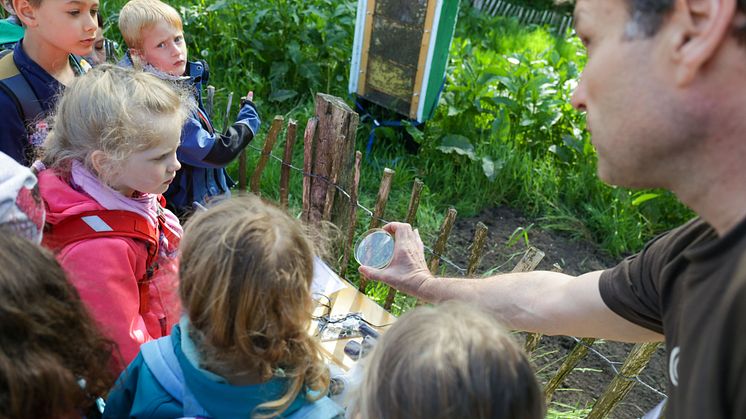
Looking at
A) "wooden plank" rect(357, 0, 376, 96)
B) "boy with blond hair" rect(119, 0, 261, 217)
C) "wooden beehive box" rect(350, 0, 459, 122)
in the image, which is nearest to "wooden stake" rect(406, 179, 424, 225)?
"boy with blond hair" rect(119, 0, 261, 217)

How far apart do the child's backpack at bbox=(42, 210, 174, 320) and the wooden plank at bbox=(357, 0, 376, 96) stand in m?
2.88

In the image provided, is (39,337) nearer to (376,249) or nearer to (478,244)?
(376,249)

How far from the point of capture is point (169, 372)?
1562 mm

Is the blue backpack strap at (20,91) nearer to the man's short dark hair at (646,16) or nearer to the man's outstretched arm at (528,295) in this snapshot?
the man's outstretched arm at (528,295)

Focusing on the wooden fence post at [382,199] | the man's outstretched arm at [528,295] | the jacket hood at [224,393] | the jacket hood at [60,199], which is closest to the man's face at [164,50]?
the wooden fence post at [382,199]

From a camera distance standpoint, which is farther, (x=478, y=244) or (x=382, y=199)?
(x=382, y=199)

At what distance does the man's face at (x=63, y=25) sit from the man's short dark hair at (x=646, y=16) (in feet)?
7.41

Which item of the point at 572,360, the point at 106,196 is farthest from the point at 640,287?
the point at 106,196

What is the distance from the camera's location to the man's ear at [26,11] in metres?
2.62

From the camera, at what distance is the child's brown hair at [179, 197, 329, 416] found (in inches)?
57.7

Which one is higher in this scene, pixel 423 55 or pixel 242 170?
pixel 423 55

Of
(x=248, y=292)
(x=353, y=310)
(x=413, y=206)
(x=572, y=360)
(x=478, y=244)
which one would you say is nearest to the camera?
(x=248, y=292)

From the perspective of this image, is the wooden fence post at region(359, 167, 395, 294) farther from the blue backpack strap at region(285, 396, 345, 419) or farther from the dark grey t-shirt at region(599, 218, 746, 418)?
the dark grey t-shirt at region(599, 218, 746, 418)

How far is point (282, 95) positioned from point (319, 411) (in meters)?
3.66
